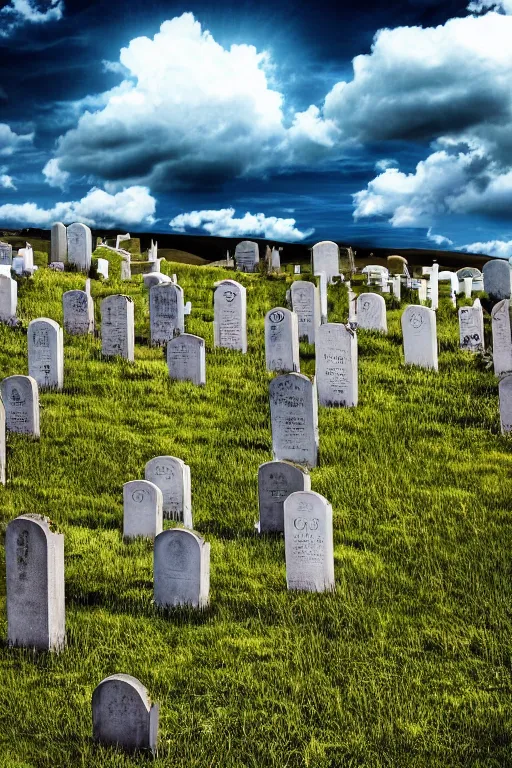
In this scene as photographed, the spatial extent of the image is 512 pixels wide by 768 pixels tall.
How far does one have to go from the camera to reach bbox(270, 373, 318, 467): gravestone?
11664 millimetres

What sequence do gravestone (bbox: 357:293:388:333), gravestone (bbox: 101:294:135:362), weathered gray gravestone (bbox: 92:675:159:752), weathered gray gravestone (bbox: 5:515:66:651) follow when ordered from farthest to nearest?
gravestone (bbox: 357:293:388:333), gravestone (bbox: 101:294:135:362), weathered gray gravestone (bbox: 5:515:66:651), weathered gray gravestone (bbox: 92:675:159:752)

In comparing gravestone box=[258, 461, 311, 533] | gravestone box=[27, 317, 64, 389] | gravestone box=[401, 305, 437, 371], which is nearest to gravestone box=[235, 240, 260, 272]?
gravestone box=[401, 305, 437, 371]

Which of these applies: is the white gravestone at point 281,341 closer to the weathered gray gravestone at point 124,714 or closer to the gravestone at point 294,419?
the gravestone at point 294,419

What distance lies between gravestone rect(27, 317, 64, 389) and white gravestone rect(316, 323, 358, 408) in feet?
14.3

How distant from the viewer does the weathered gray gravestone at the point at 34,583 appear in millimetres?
6812

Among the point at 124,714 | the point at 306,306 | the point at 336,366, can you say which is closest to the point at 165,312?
the point at 306,306

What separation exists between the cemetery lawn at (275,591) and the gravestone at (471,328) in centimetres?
347

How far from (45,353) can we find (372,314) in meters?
7.83

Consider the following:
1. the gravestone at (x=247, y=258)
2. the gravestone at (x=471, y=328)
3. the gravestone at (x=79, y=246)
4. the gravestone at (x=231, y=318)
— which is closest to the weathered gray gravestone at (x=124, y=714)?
the gravestone at (x=231, y=318)

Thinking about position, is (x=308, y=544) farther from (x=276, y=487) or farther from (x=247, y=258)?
(x=247, y=258)

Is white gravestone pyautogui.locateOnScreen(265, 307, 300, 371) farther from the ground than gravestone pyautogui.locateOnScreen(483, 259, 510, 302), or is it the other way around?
gravestone pyautogui.locateOnScreen(483, 259, 510, 302)

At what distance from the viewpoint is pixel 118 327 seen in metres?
16.5

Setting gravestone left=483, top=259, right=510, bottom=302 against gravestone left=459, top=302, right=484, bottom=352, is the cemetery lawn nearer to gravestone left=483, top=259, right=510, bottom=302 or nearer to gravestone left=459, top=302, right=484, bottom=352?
gravestone left=459, top=302, right=484, bottom=352

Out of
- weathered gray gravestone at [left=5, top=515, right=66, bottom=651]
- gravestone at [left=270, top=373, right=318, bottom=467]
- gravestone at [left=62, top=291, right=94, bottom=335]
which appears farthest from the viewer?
gravestone at [left=62, top=291, right=94, bottom=335]
